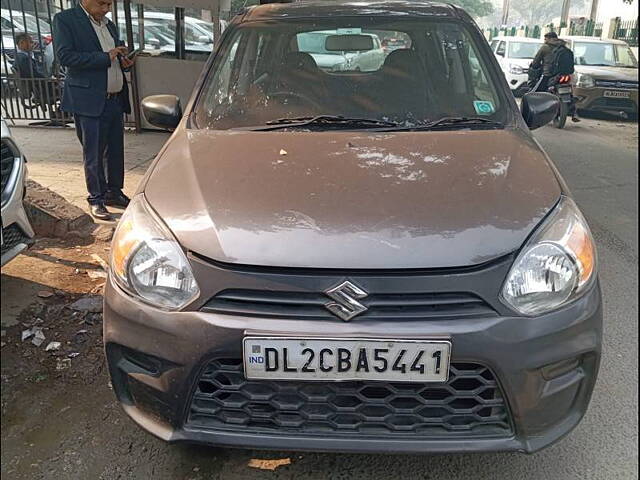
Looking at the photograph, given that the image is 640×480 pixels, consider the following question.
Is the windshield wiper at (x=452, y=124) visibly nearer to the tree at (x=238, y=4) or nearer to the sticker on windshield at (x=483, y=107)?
the sticker on windshield at (x=483, y=107)

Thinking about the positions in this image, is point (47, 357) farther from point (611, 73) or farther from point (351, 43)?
point (611, 73)

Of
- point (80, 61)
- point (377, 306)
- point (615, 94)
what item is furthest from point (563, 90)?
point (377, 306)

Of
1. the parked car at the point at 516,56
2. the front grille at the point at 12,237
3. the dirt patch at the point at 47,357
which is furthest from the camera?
the parked car at the point at 516,56

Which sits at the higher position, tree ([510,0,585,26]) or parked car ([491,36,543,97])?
tree ([510,0,585,26])

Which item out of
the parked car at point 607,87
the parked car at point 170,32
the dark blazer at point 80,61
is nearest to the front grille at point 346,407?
the dark blazer at point 80,61

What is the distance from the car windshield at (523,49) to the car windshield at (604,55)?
1.61m

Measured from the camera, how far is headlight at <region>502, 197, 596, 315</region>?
1897mm

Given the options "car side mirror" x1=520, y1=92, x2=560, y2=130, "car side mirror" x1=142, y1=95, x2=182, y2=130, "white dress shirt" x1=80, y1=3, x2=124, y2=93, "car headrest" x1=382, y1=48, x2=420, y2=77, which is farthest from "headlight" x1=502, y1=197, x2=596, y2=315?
"white dress shirt" x1=80, y1=3, x2=124, y2=93

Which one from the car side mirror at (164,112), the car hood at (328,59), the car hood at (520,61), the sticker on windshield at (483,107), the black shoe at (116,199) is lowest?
the black shoe at (116,199)

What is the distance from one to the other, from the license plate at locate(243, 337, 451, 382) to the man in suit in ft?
11.1

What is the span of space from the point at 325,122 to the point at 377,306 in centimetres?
128

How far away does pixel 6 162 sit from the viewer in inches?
132

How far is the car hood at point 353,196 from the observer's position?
1897 millimetres

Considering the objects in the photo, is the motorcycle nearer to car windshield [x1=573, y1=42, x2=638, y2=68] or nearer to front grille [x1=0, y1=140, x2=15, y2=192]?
car windshield [x1=573, y1=42, x2=638, y2=68]
